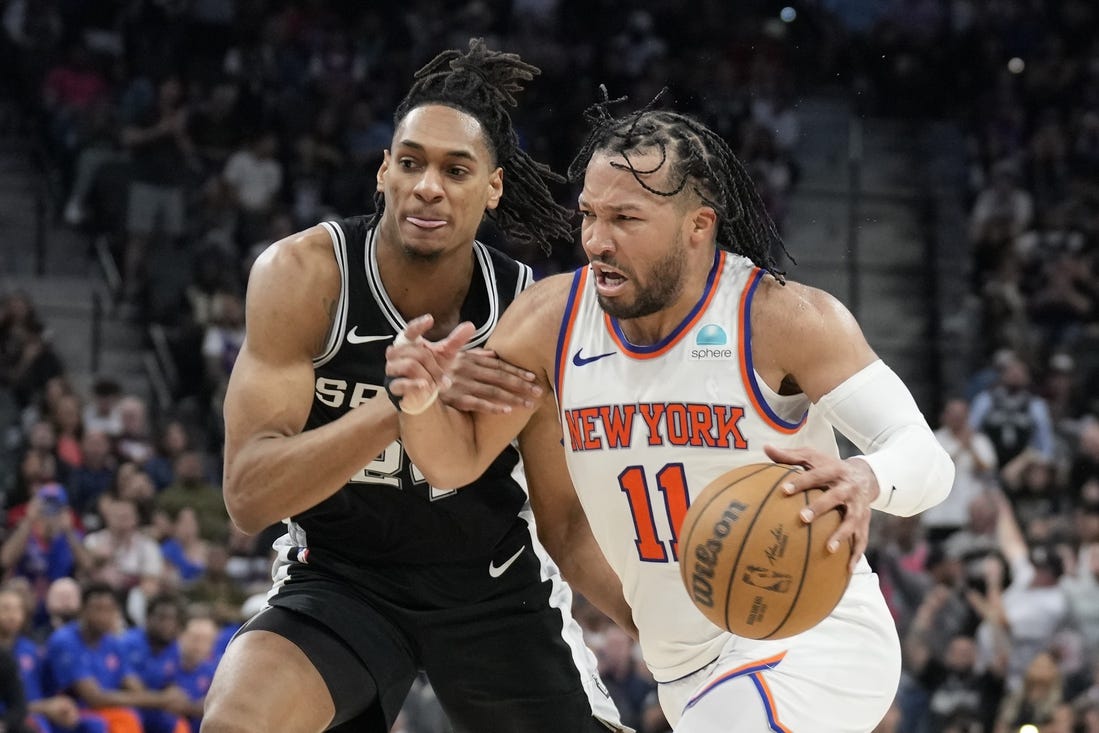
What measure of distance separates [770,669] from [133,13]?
1236cm

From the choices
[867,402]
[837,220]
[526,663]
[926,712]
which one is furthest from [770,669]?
[837,220]

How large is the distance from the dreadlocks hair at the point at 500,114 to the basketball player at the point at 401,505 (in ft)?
0.04

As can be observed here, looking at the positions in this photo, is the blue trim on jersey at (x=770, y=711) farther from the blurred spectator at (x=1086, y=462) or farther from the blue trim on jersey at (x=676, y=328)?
the blurred spectator at (x=1086, y=462)

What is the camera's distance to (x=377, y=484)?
4.57m

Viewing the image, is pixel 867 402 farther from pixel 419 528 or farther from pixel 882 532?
pixel 882 532

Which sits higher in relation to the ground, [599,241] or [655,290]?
[599,241]

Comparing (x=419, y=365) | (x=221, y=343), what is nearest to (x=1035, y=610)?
(x=221, y=343)

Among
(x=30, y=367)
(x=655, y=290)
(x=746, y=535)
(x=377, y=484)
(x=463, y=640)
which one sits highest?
(x=655, y=290)

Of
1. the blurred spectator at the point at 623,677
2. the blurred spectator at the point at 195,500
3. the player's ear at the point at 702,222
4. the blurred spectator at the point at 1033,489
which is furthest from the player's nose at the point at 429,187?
the blurred spectator at the point at 1033,489

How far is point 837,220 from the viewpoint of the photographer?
1388cm

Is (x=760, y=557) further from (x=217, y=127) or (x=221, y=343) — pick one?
(x=217, y=127)

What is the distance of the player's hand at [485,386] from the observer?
13.4 ft

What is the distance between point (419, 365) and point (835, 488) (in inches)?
43.9

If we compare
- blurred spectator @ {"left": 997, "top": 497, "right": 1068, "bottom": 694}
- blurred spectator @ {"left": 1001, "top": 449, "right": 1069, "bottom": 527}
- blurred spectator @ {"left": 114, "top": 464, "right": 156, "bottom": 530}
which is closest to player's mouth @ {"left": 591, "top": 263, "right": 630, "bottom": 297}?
blurred spectator @ {"left": 114, "top": 464, "right": 156, "bottom": 530}
